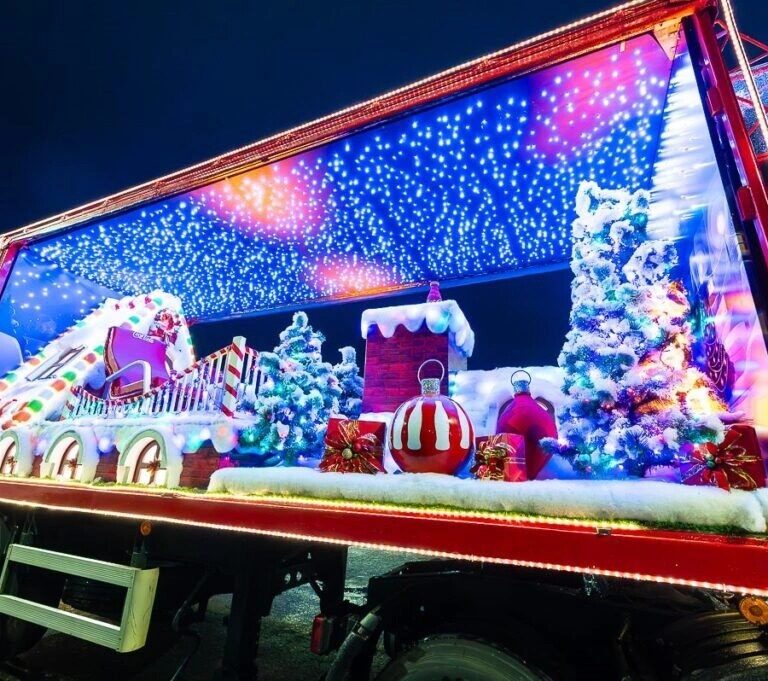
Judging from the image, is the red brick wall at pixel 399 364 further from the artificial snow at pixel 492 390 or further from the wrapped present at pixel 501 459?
the wrapped present at pixel 501 459

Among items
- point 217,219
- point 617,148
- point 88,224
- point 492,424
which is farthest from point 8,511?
point 617,148

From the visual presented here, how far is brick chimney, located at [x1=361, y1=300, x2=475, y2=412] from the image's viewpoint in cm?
606

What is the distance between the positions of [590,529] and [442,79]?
3.69 meters

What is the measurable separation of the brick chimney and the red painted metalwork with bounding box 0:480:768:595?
12.0 ft

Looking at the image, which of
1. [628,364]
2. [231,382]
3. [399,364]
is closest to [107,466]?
[231,382]

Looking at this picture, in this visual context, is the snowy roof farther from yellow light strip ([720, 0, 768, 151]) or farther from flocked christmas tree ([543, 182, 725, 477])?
yellow light strip ([720, 0, 768, 151])

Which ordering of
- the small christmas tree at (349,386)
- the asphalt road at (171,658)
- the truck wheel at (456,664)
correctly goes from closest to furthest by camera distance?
1. the truck wheel at (456,664)
2. the asphalt road at (171,658)
3. the small christmas tree at (349,386)

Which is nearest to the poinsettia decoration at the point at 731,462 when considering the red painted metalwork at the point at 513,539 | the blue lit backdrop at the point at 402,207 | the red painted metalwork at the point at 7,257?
the red painted metalwork at the point at 513,539

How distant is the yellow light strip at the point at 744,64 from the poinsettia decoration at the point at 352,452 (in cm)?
321

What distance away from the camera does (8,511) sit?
421 centimetres

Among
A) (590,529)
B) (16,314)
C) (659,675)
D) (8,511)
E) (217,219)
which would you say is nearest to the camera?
(590,529)

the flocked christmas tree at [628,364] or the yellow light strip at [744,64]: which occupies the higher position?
Result: the yellow light strip at [744,64]

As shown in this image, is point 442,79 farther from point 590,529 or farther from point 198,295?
point 198,295

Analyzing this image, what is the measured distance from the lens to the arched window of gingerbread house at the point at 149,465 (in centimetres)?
449
